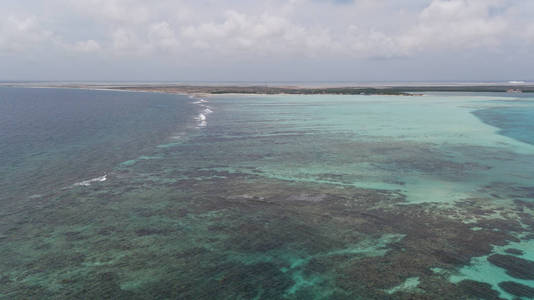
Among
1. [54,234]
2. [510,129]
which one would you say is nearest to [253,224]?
[54,234]

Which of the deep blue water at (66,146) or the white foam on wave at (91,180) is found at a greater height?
the deep blue water at (66,146)

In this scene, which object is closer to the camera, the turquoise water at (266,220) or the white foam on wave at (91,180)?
the turquoise water at (266,220)

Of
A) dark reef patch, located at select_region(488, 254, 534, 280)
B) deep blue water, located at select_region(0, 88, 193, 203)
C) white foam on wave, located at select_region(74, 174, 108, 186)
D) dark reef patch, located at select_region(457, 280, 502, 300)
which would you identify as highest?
deep blue water, located at select_region(0, 88, 193, 203)

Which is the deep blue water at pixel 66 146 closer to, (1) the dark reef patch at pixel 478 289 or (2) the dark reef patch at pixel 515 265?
(1) the dark reef patch at pixel 478 289

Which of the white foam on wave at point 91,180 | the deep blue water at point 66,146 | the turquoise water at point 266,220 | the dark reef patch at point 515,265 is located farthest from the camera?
the deep blue water at point 66,146

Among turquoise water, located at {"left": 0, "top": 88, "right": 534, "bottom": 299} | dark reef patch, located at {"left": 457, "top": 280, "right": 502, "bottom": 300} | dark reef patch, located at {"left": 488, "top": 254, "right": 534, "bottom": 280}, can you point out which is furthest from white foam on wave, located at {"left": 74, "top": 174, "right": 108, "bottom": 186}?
dark reef patch, located at {"left": 488, "top": 254, "right": 534, "bottom": 280}

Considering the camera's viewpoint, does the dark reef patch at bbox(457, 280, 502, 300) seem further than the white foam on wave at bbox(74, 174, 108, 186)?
No

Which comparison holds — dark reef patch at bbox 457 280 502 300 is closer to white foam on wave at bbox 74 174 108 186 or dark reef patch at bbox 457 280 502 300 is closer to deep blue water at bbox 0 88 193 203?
white foam on wave at bbox 74 174 108 186

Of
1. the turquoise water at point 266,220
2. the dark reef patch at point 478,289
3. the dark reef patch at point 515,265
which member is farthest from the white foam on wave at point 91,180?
the dark reef patch at point 515,265
